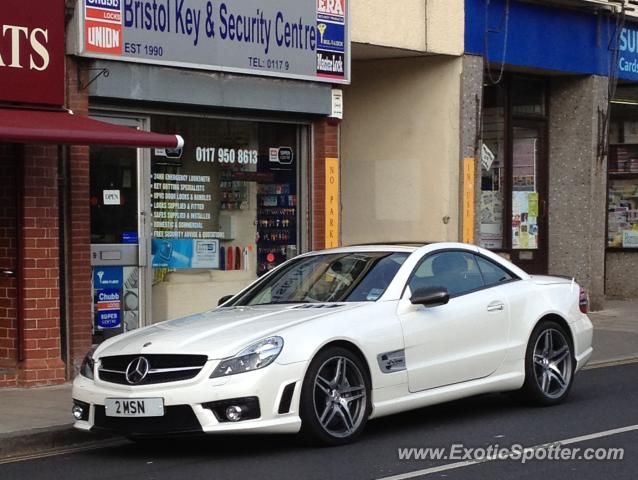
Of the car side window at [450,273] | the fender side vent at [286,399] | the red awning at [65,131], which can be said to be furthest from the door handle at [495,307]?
the red awning at [65,131]

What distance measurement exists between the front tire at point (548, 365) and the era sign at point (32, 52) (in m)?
5.18

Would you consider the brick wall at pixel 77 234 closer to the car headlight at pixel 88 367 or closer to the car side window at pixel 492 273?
the car headlight at pixel 88 367

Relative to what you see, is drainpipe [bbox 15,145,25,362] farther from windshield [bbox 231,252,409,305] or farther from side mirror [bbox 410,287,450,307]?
side mirror [bbox 410,287,450,307]

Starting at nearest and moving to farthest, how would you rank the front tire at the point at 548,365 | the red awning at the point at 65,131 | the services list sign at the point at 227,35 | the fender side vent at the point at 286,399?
the fender side vent at the point at 286,399
the front tire at the point at 548,365
the red awning at the point at 65,131
the services list sign at the point at 227,35

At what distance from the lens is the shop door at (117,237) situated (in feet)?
41.1

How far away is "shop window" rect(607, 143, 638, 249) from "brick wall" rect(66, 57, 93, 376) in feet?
38.1

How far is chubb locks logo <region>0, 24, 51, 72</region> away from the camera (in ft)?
36.4

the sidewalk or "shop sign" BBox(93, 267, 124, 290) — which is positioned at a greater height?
"shop sign" BBox(93, 267, 124, 290)

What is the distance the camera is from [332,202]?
1473 centimetres

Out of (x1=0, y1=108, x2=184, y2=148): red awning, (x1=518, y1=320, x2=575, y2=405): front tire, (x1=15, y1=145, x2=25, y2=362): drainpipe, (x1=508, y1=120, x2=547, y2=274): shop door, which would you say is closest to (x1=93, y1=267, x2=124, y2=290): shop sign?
(x1=15, y1=145, x2=25, y2=362): drainpipe

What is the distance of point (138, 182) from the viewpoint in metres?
12.8

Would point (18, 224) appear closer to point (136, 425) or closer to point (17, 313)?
point (17, 313)

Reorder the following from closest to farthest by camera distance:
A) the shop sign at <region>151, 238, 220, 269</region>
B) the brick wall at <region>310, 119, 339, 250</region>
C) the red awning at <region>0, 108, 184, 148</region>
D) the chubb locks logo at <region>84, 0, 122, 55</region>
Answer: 1. the red awning at <region>0, 108, 184, 148</region>
2. the chubb locks logo at <region>84, 0, 122, 55</region>
3. the shop sign at <region>151, 238, 220, 269</region>
4. the brick wall at <region>310, 119, 339, 250</region>

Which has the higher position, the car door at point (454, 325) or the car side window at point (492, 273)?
the car side window at point (492, 273)
